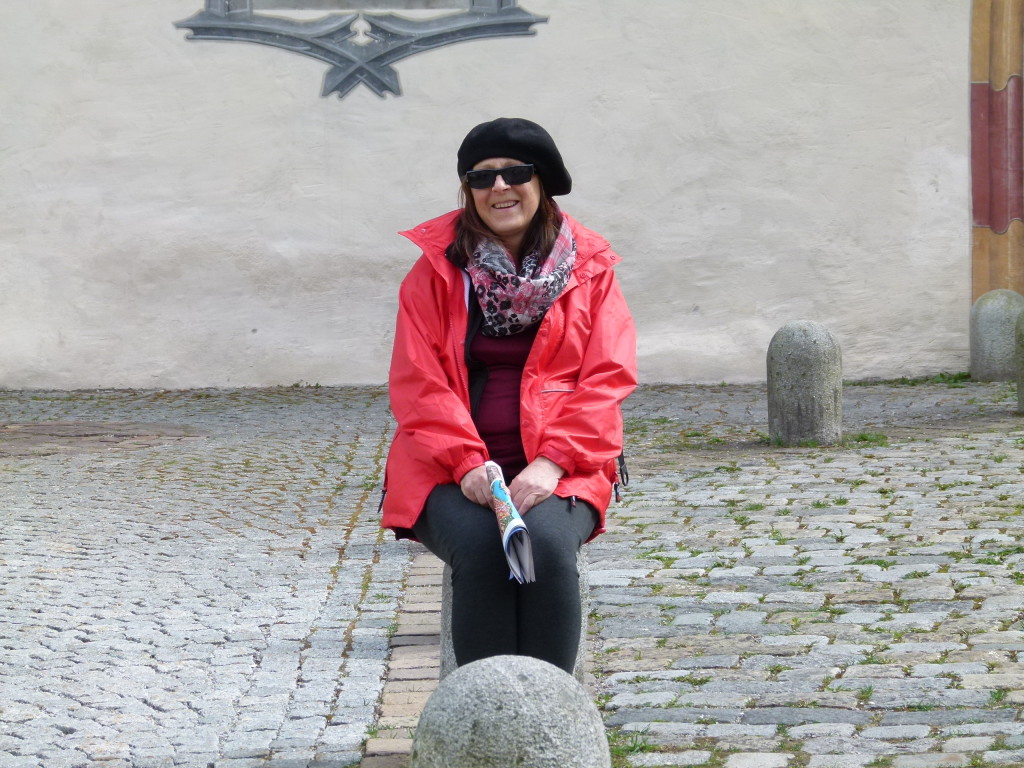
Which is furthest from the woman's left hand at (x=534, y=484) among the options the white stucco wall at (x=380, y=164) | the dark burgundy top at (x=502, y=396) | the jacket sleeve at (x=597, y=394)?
the white stucco wall at (x=380, y=164)

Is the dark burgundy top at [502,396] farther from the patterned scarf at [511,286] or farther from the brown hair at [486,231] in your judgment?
the brown hair at [486,231]

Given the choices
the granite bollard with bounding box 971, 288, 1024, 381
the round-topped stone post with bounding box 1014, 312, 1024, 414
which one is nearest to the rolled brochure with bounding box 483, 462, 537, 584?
the round-topped stone post with bounding box 1014, 312, 1024, 414

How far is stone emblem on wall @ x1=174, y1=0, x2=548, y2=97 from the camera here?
1237 cm

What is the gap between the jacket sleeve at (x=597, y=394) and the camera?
3613 millimetres

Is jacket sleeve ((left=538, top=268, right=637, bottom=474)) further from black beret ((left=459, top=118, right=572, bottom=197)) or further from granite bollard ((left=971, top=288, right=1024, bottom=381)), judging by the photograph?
granite bollard ((left=971, top=288, right=1024, bottom=381))

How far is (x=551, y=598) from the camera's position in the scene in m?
3.42

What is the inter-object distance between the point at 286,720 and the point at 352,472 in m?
4.49

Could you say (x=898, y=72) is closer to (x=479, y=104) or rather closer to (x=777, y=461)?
(x=479, y=104)

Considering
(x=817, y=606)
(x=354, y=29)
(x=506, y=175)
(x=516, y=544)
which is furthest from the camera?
(x=354, y=29)

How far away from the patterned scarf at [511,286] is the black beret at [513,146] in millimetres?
249

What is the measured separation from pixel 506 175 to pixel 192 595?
2.44m

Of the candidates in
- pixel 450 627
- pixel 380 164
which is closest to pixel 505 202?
pixel 450 627

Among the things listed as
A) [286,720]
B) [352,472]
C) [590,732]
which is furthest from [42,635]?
[352,472]

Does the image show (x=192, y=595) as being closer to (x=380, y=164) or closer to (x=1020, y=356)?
(x=1020, y=356)
